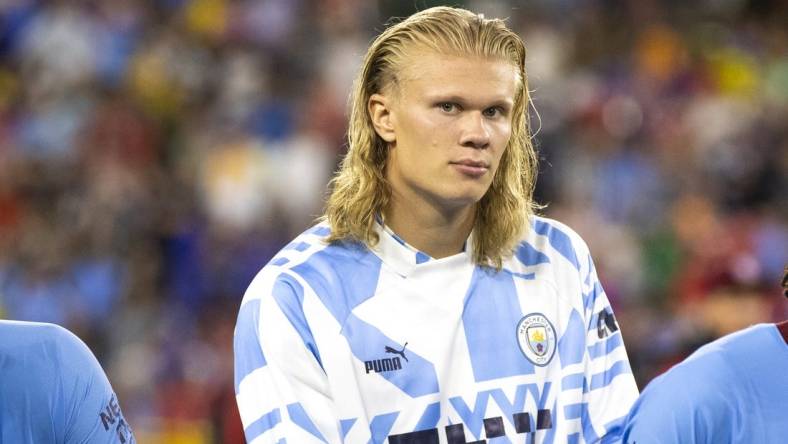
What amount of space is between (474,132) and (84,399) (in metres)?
1.20

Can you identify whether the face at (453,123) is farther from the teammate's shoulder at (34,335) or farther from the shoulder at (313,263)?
the teammate's shoulder at (34,335)

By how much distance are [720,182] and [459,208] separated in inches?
253

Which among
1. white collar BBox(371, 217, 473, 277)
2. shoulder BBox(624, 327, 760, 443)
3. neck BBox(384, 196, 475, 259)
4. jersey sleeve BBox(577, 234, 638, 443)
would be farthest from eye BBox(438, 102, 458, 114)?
shoulder BBox(624, 327, 760, 443)

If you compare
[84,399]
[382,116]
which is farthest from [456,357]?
[84,399]

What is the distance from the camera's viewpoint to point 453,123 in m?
3.70

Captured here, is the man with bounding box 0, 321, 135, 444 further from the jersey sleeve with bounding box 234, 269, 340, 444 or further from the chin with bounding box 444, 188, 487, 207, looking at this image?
the chin with bounding box 444, 188, 487, 207

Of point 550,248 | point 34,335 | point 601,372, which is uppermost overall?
point 550,248

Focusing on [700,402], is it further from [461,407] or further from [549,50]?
[549,50]

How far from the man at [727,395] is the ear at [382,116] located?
3.51ft

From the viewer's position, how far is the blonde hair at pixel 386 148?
3.80 meters

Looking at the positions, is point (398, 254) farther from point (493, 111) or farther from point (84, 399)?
point (84, 399)

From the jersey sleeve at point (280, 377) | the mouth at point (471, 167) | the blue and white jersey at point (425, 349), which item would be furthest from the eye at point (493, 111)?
the jersey sleeve at point (280, 377)

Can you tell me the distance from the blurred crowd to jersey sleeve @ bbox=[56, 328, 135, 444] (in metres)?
4.03

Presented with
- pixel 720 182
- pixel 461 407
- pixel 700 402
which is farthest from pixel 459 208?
pixel 720 182
